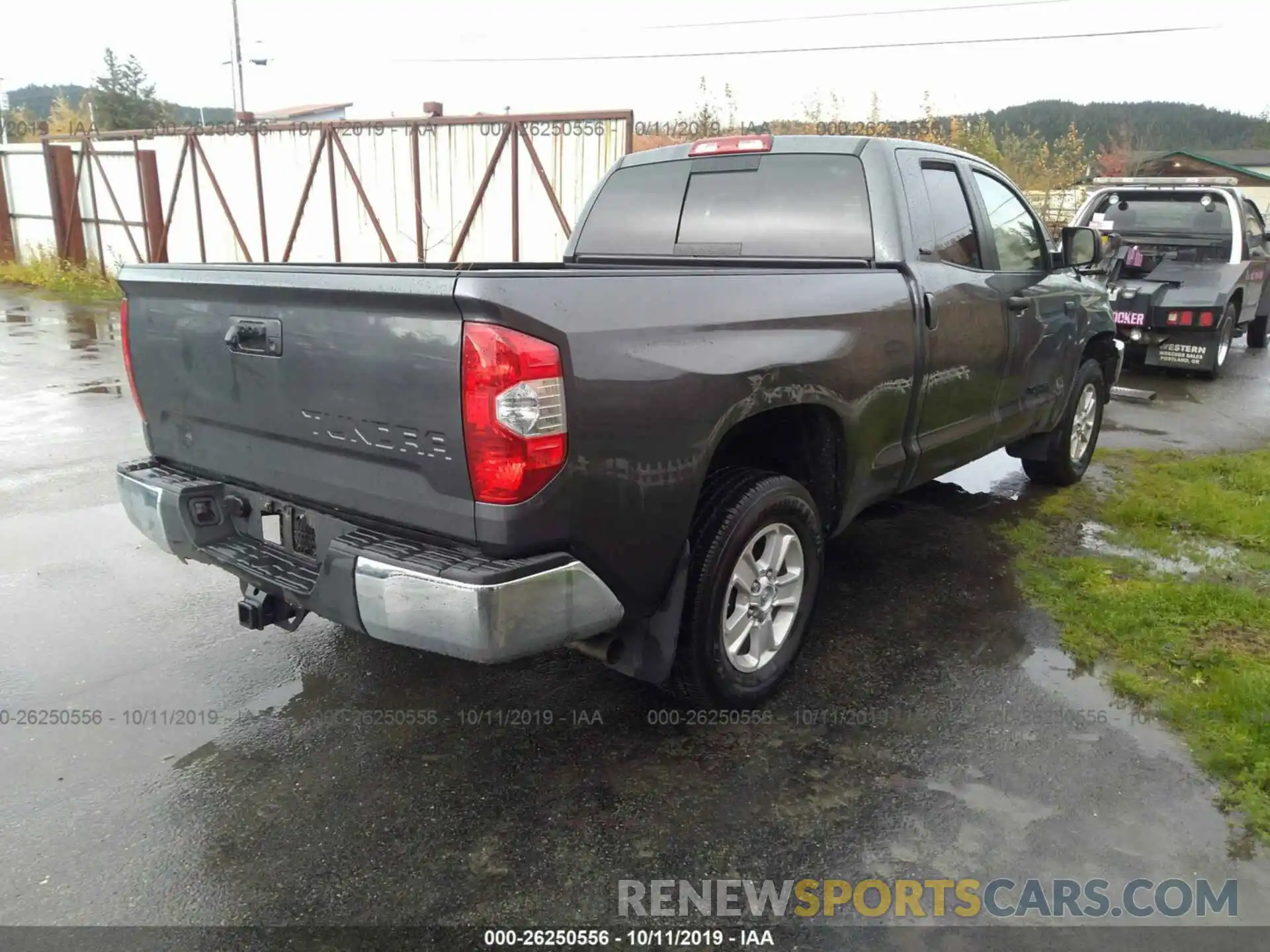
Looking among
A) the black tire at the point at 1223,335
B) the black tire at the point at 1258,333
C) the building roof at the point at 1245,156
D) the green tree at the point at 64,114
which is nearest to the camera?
the black tire at the point at 1223,335

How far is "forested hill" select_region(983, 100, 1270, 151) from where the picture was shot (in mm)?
31913

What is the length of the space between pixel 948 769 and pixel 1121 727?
2.40ft

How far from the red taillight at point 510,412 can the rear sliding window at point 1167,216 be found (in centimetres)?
1044

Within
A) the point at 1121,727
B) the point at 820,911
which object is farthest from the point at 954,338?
the point at 820,911

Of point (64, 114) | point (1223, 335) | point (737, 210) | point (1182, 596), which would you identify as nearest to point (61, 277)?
point (737, 210)

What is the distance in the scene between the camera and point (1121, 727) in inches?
128

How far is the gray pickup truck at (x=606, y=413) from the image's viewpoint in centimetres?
238

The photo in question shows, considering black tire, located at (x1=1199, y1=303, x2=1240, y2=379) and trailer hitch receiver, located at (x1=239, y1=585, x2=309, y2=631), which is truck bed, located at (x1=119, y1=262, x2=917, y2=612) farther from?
black tire, located at (x1=1199, y1=303, x2=1240, y2=379)

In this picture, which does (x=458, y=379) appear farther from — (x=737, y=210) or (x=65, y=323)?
(x=65, y=323)

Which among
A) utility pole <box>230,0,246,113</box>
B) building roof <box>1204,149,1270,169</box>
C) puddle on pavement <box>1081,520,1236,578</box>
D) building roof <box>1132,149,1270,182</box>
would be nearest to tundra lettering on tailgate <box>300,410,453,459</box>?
puddle on pavement <box>1081,520,1236,578</box>

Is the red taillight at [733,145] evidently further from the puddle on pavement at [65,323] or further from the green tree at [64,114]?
the green tree at [64,114]

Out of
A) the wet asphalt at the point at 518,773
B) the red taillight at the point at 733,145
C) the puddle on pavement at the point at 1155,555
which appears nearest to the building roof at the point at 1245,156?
the puddle on pavement at the point at 1155,555

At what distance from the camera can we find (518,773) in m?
2.93

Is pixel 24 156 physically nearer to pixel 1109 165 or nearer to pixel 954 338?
pixel 954 338
